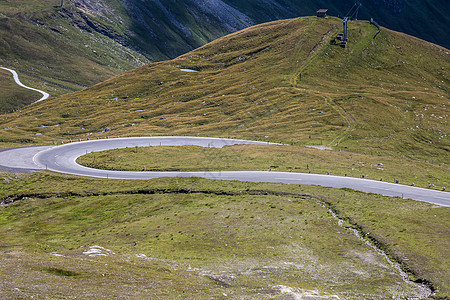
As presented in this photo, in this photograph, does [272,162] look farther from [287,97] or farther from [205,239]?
[287,97]

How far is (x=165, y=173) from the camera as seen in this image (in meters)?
78.1

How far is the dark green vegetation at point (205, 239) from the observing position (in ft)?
110

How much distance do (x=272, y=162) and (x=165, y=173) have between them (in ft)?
74.2

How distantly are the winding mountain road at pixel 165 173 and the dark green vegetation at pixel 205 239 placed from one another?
454 cm

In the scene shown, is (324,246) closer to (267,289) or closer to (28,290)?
(267,289)

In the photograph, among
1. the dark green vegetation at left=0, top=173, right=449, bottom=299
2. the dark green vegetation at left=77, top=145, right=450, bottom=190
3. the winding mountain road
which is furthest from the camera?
the dark green vegetation at left=77, top=145, right=450, bottom=190

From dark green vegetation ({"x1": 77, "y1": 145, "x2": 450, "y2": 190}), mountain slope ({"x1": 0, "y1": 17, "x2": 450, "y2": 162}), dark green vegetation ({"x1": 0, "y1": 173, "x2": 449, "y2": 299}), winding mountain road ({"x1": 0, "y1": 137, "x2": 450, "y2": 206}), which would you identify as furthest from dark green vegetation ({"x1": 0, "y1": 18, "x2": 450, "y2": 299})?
winding mountain road ({"x1": 0, "y1": 137, "x2": 450, "y2": 206})

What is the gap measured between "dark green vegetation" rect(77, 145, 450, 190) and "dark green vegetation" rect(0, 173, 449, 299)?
1115 centimetres

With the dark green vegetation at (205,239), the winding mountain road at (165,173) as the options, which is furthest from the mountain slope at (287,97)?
the dark green vegetation at (205,239)

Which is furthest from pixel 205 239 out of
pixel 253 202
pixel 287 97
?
pixel 287 97

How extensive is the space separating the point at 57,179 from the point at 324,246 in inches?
2083

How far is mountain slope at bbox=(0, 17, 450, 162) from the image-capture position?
366 feet

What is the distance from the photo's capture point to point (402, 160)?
8825 centimetres

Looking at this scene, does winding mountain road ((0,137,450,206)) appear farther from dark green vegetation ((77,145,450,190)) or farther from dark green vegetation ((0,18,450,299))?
dark green vegetation ((0,18,450,299))
